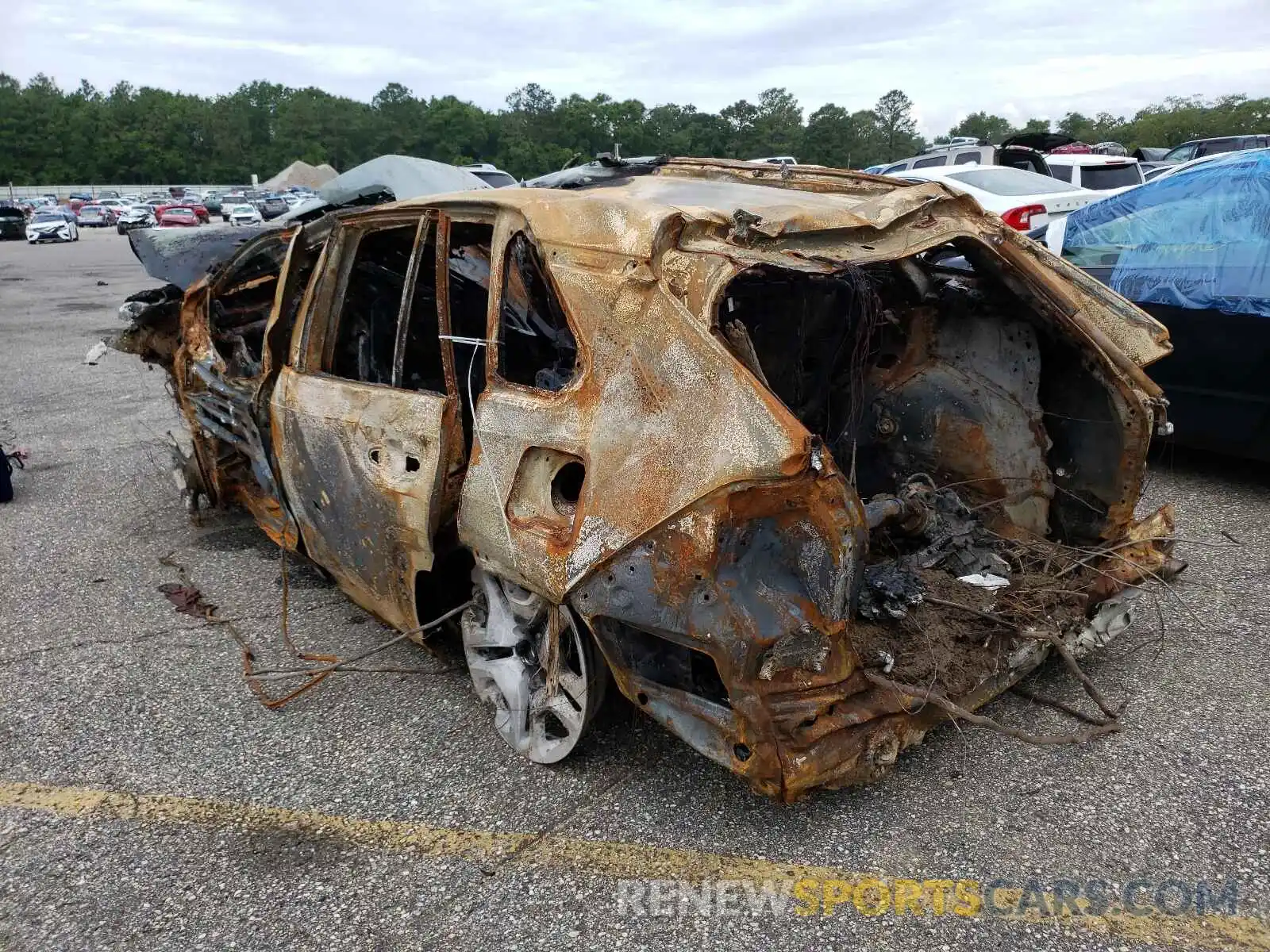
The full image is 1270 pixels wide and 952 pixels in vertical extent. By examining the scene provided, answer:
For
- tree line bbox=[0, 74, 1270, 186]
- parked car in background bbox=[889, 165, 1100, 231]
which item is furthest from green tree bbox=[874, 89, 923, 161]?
parked car in background bbox=[889, 165, 1100, 231]

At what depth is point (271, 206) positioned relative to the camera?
137ft

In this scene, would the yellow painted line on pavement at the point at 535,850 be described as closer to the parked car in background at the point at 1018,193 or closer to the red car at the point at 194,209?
the parked car in background at the point at 1018,193

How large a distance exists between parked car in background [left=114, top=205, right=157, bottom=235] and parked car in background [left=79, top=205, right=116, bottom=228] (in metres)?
1.54

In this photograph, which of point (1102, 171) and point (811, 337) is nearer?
point (811, 337)

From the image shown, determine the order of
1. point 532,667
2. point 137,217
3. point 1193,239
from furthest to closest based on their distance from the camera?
point 137,217, point 1193,239, point 532,667

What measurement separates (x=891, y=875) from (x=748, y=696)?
660mm

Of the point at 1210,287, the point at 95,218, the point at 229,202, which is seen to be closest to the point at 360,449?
the point at 1210,287

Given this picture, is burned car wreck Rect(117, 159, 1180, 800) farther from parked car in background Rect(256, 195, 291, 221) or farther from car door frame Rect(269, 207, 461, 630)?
parked car in background Rect(256, 195, 291, 221)

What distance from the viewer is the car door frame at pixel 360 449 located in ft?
9.67

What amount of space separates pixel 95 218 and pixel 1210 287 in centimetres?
5404

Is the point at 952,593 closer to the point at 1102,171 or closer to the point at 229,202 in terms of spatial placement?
the point at 1102,171

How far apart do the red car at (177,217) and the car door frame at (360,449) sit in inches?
1373

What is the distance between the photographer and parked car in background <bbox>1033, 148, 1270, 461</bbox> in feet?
15.5

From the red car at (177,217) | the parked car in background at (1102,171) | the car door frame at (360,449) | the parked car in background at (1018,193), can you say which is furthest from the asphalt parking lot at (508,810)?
the red car at (177,217)
